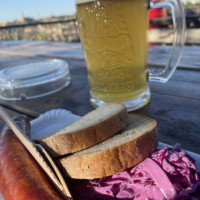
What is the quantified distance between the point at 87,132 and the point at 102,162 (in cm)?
16

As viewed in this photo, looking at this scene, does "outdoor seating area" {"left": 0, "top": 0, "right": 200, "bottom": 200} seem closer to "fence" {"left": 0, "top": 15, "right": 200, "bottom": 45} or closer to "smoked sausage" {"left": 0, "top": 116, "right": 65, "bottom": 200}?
"smoked sausage" {"left": 0, "top": 116, "right": 65, "bottom": 200}

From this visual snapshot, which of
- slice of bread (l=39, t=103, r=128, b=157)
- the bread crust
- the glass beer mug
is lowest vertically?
the bread crust

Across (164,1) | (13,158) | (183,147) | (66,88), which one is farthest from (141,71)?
(13,158)

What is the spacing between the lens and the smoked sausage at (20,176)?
0.80 meters

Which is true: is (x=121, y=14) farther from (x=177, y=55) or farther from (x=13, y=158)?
(x=13, y=158)

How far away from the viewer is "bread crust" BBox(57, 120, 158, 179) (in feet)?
3.33

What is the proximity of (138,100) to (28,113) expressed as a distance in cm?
81

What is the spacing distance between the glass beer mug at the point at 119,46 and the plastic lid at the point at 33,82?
0.58m

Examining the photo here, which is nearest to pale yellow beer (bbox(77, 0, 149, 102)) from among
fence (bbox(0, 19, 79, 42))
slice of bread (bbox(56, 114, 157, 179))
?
slice of bread (bbox(56, 114, 157, 179))

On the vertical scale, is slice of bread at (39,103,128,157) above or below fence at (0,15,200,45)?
below

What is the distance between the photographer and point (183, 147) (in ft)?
3.82

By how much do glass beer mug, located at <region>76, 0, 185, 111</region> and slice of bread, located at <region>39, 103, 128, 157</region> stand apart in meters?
0.30

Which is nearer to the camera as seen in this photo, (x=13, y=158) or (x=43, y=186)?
(x=43, y=186)

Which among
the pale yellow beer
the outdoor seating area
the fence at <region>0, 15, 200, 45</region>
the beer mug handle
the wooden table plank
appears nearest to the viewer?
the outdoor seating area
